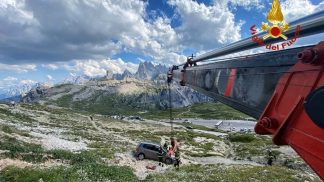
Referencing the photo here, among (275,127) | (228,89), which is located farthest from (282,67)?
(228,89)

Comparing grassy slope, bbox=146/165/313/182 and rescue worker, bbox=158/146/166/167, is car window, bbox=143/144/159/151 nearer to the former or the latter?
rescue worker, bbox=158/146/166/167

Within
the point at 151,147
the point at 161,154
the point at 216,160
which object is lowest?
the point at 216,160

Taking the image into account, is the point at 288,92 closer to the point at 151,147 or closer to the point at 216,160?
the point at 151,147

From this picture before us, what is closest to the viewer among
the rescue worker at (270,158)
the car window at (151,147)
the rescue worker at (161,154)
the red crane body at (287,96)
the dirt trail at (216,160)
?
the red crane body at (287,96)

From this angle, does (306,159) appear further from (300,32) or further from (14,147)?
(14,147)

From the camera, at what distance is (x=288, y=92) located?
470 cm

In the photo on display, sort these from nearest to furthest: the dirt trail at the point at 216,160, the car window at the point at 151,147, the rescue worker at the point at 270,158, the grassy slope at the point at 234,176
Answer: the grassy slope at the point at 234,176
the car window at the point at 151,147
the rescue worker at the point at 270,158
the dirt trail at the point at 216,160

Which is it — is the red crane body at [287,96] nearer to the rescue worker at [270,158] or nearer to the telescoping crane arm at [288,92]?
the telescoping crane arm at [288,92]

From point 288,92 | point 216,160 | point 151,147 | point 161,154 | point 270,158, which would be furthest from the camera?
point 216,160

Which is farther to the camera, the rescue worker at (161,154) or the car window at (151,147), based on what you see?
the car window at (151,147)

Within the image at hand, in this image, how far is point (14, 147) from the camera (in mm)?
28438

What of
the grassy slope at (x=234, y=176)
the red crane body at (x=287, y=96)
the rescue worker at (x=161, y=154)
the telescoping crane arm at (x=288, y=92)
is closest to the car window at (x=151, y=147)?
the rescue worker at (x=161, y=154)

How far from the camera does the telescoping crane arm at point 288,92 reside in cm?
385

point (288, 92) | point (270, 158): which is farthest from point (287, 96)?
point (270, 158)
